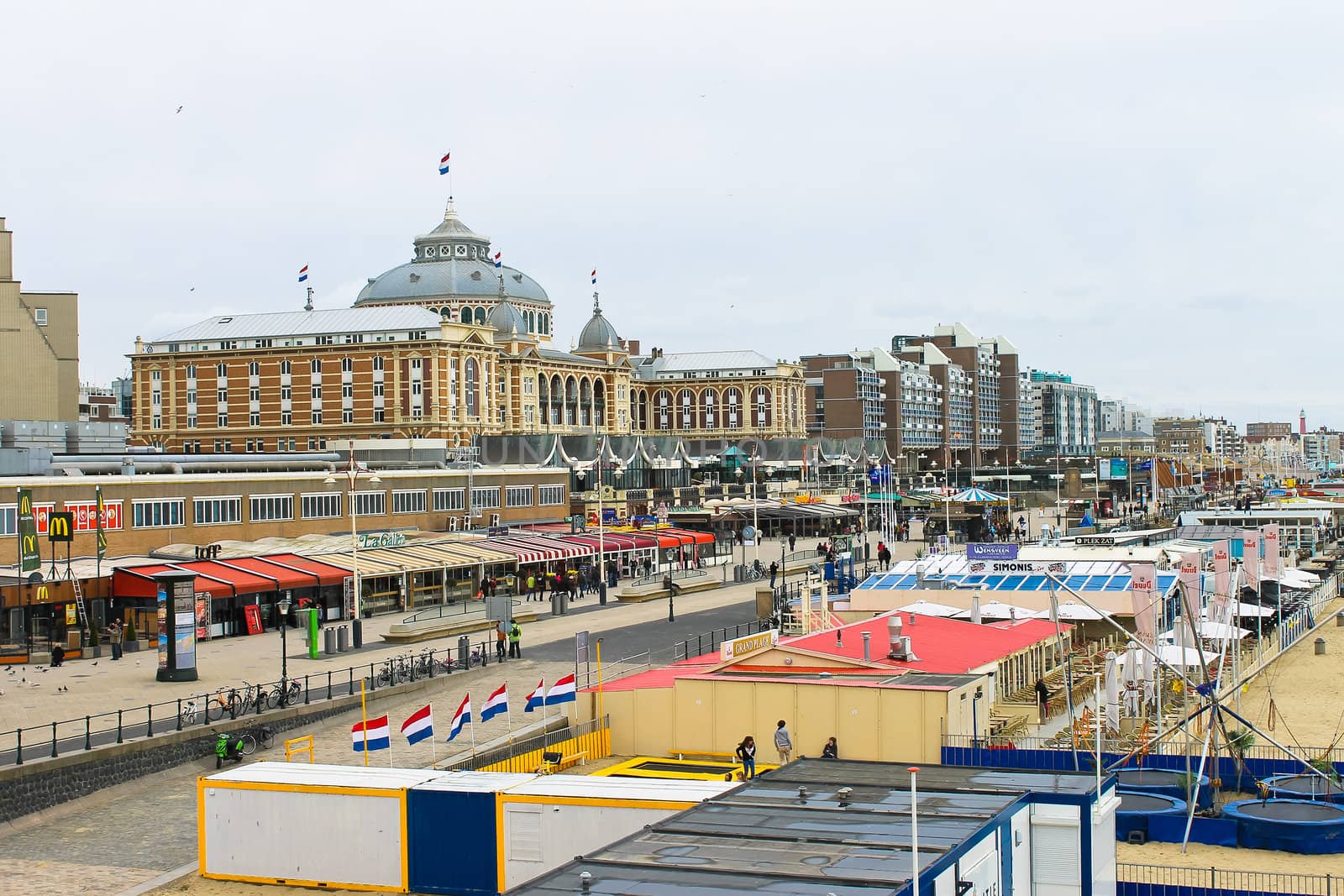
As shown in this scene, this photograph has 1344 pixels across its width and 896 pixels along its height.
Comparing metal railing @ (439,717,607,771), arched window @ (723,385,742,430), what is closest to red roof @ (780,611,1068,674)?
metal railing @ (439,717,607,771)

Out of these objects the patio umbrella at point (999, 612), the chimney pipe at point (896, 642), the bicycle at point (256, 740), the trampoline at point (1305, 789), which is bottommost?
the bicycle at point (256, 740)

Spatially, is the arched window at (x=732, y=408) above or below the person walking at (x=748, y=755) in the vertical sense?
above

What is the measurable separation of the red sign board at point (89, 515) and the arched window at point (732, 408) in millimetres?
118922

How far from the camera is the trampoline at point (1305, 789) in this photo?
2561 centimetres

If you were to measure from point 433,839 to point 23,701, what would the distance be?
63.5 ft

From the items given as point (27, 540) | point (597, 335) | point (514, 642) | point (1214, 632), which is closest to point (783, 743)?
point (1214, 632)

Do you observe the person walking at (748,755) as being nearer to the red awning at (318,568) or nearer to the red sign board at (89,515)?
the red awning at (318,568)

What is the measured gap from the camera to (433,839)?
875 inches

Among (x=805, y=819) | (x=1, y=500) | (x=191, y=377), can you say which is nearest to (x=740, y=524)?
(x=191, y=377)

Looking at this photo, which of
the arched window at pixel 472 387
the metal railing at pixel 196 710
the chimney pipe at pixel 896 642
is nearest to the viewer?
the metal railing at pixel 196 710

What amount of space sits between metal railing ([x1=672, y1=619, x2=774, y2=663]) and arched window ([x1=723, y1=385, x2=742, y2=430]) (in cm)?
11621

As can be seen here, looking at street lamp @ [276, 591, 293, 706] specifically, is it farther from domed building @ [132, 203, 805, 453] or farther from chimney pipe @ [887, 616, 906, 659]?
domed building @ [132, 203, 805, 453]

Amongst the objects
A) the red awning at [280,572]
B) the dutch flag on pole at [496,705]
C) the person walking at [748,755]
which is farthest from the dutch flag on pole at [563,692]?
the red awning at [280,572]

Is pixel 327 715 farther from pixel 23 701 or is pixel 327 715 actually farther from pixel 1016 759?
pixel 1016 759
